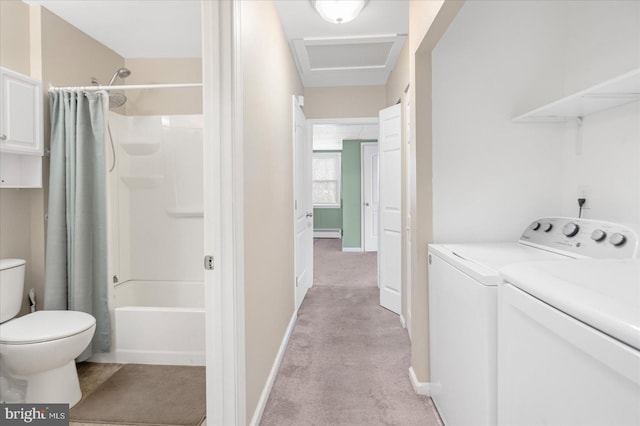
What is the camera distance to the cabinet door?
1.85 meters

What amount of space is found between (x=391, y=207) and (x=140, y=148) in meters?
2.32

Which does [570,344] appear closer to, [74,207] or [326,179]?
[74,207]

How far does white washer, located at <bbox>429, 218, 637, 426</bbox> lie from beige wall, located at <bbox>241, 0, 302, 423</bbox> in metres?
0.92

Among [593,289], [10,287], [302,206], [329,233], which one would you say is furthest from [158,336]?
[329,233]

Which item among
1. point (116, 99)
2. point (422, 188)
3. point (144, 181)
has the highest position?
point (116, 99)

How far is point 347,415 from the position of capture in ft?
5.65

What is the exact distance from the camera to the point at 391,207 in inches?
127

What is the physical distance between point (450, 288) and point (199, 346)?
5.56ft

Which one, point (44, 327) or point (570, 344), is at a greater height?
point (570, 344)

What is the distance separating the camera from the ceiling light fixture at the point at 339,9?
2.13 m

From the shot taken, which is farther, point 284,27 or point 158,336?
point 284,27

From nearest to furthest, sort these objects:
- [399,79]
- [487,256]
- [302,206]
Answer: [487,256] → [399,79] → [302,206]

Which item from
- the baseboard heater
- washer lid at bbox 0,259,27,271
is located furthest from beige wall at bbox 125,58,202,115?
the baseboard heater

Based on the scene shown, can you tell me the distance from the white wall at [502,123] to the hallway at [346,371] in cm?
94
